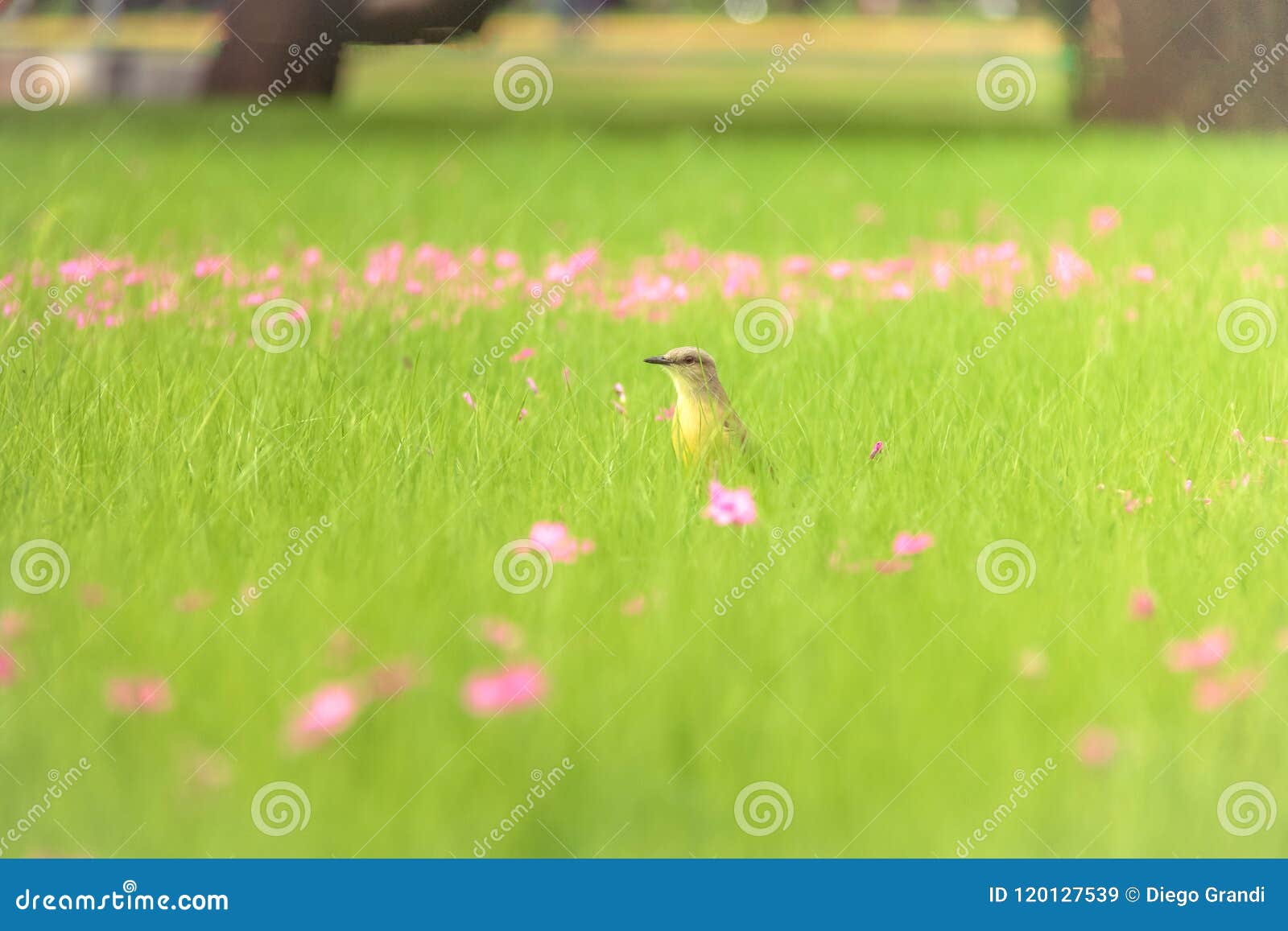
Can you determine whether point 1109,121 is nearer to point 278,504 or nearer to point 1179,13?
point 1179,13

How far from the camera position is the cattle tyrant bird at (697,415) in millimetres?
3430

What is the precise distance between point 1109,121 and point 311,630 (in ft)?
44.5

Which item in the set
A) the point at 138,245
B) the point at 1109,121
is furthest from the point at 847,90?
the point at 138,245

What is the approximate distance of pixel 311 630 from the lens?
8.20ft

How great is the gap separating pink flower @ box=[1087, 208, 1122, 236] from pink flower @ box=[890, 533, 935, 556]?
498 cm

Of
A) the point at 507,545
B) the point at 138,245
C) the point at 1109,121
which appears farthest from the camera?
the point at 1109,121

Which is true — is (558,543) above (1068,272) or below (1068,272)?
below

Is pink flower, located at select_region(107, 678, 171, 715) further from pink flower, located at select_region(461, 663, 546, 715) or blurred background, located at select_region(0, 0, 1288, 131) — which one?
blurred background, located at select_region(0, 0, 1288, 131)

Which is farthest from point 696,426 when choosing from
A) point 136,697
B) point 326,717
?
point 136,697

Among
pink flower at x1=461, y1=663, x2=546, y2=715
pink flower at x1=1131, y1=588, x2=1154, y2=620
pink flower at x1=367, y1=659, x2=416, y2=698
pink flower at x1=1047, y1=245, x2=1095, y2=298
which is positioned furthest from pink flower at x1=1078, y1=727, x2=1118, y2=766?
pink flower at x1=1047, y1=245, x2=1095, y2=298

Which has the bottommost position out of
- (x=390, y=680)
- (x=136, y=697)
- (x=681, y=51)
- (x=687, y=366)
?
(x=136, y=697)

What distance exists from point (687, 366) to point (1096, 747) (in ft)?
5.38

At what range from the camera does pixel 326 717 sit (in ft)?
7.13

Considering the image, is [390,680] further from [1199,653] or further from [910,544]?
[1199,653]
